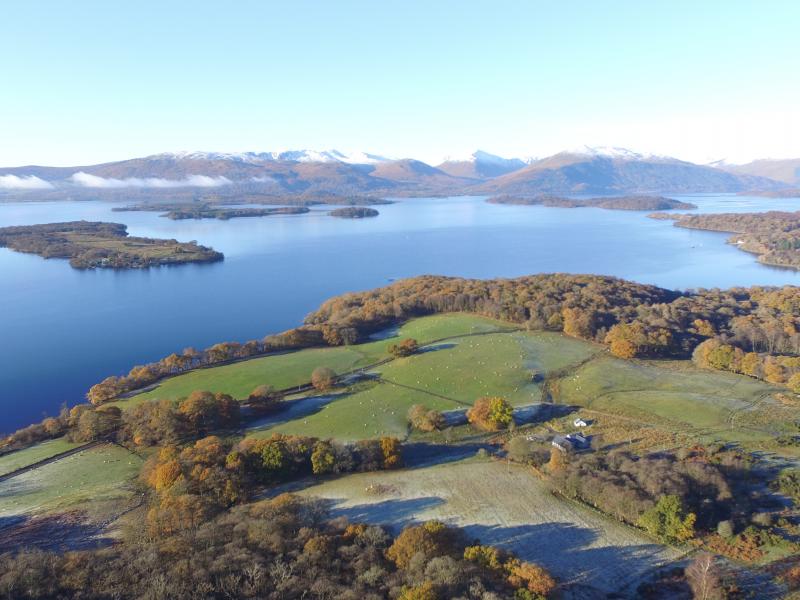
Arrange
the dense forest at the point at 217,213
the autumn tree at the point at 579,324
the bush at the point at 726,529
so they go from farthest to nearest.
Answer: the dense forest at the point at 217,213 < the autumn tree at the point at 579,324 < the bush at the point at 726,529

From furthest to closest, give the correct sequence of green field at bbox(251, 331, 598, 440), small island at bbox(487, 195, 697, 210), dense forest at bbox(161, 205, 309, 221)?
small island at bbox(487, 195, 697, 210) < dense forest at bbox(161, 205, 309, 221) < green field at bbox(251, 331, 598, 440)

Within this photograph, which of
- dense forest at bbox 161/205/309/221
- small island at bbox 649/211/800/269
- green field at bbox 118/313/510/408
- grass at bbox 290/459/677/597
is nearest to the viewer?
grass at bbox 290/459/677/597

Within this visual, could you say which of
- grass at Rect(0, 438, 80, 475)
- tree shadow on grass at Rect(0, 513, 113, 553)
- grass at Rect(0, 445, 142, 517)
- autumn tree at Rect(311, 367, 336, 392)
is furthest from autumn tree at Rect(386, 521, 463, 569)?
grass at Rect(0, 438, 80, 475)

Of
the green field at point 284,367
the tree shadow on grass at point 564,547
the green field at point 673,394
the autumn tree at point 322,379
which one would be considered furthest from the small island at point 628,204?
the tree shadow on grass at point 564,547

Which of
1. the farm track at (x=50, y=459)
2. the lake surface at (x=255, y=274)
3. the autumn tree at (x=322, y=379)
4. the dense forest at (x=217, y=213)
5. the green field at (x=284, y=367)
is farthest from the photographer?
the dense forest at (x=217, y=213)

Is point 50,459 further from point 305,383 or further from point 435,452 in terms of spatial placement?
point 435,452

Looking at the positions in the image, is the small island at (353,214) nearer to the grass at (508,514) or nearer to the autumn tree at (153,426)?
the autumn tree at (153,426)

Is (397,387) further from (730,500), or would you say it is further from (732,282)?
(732,282)

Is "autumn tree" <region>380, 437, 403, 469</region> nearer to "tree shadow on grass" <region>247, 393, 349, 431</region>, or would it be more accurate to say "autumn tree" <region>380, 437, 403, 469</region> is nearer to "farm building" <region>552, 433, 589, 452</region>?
"tree shadow on grass" <region>247, 393, 349, 431</region>
